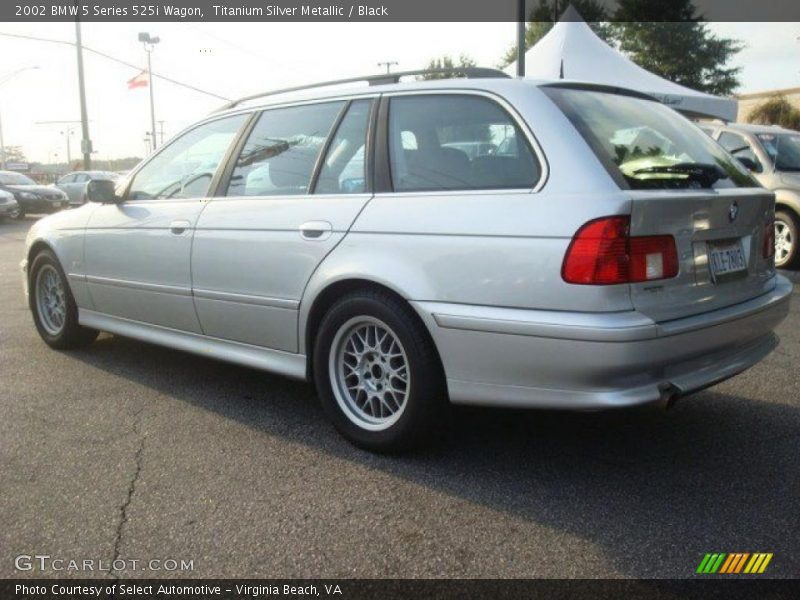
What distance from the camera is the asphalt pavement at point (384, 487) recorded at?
8.22 feet

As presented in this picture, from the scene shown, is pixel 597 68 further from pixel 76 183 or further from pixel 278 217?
pixel 76 183

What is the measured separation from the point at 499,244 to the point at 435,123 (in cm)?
75

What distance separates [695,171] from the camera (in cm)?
307

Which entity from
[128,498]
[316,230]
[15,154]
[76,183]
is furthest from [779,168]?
[15,154]

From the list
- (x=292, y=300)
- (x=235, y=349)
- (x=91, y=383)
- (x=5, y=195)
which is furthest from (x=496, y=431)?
(x=5, y=195)

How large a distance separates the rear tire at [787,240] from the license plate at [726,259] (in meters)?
6.45

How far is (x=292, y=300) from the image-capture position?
3568 mm

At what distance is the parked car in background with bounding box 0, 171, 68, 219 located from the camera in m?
21.2

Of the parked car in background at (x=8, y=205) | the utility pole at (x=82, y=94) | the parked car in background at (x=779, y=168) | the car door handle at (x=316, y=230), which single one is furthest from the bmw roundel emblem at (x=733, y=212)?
the utility pole at (x=82, y=94)

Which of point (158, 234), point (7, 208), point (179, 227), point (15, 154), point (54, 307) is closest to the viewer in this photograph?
point (179, 227)

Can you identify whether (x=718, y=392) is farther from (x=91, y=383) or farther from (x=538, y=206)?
Answer: (x=91, y=383)

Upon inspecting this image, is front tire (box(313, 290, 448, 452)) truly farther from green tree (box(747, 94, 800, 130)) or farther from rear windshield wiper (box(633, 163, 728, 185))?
green tree (box(747, 94, 800, 130))

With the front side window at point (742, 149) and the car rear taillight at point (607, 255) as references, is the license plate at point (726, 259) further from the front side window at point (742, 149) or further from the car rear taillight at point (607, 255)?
the front side window at point (742, 149)
